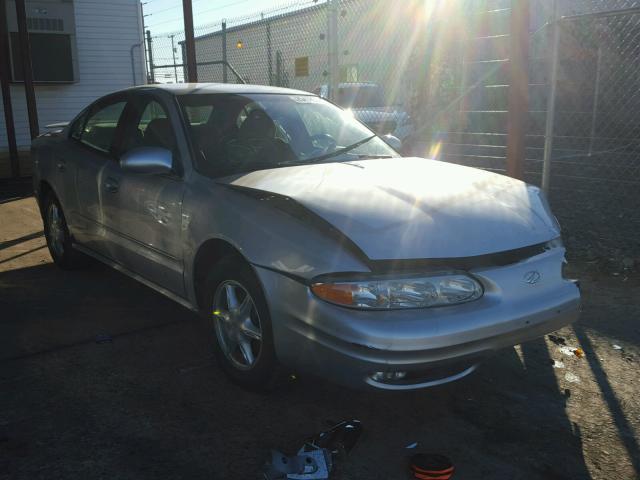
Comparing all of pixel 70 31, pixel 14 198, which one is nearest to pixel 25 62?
pixel 14 198

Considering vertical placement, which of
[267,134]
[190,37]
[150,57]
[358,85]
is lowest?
[267,134]

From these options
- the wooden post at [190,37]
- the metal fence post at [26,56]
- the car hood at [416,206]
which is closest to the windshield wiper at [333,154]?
the car hood at [416,206]

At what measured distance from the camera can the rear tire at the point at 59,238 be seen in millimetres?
5504

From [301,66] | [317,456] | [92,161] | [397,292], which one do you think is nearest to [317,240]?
[397,292]

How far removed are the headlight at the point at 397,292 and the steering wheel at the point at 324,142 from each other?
161 cm

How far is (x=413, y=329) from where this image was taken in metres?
2.60

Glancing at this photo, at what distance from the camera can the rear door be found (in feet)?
15.3

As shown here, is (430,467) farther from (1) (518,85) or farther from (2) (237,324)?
(1) (518,85)

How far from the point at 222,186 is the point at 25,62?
9007 millimetres

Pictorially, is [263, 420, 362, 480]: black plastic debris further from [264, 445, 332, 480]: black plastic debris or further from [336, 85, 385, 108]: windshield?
[336, 85, 385, 108]: windshield

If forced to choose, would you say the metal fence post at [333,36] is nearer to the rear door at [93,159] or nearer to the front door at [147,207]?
the rear door at [93,159]

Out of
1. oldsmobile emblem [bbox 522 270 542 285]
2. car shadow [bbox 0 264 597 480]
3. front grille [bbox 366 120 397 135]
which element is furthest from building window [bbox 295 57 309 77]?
oldsmobile emblem [bbox 522 270 542 285]

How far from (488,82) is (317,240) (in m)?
8.95

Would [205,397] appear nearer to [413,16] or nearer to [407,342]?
[407,342]
